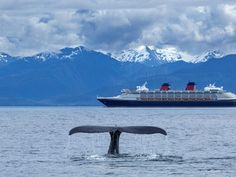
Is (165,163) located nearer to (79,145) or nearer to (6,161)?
(6,161)

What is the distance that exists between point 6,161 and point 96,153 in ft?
19.8

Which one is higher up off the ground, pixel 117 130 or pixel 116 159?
pixel 117 130

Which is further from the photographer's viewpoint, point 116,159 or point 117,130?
point 116,159

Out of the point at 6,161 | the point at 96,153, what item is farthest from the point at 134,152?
the point at 6,161

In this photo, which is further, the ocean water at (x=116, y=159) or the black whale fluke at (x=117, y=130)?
the black whale fluke at (x=117, y=130)

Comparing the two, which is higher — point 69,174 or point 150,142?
point 150,142

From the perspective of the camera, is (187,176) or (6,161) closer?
(187,176)

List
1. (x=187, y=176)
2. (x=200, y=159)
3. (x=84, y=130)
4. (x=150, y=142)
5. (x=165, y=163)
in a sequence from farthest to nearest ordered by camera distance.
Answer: (x=150, y=142) → (x=200, y=159) → (x=165, y=163) → (x=84, y=130) → (x=187, y=176)

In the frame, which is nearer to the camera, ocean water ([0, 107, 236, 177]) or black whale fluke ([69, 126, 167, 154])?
ocean water ([0, 107, 236, 177])

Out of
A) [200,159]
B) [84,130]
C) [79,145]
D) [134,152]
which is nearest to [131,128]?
[84,130]

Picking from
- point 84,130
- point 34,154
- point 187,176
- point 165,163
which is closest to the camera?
point 187,176

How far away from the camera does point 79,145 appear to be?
5169 centimetres

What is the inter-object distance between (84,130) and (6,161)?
6266 mm

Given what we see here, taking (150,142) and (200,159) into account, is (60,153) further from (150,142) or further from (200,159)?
(150,142)
